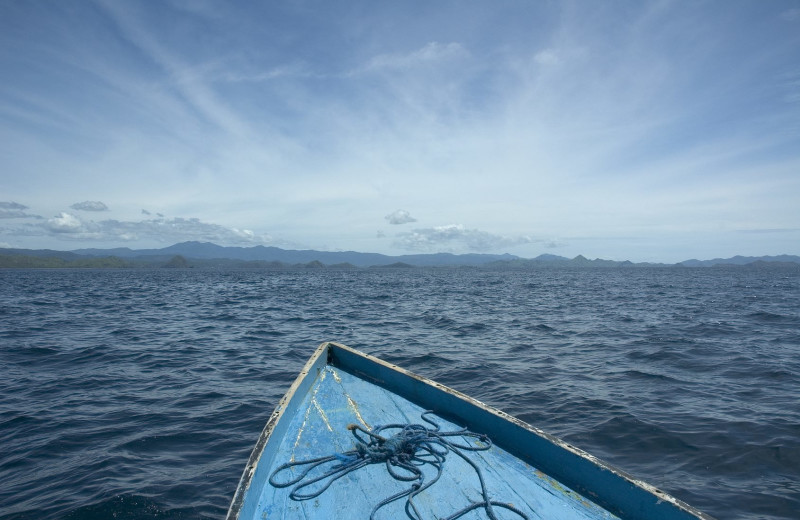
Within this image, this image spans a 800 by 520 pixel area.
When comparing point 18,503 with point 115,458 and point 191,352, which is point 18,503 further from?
point 191,352

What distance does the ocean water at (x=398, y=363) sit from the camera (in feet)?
19.5

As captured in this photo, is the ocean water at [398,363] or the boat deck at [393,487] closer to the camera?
the boat deck at [393,487]

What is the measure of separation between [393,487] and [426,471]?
45cm

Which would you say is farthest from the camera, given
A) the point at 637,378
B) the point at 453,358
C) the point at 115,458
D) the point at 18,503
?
the point at 453,358

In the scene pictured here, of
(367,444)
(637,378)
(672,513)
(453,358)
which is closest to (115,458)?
(367,444)

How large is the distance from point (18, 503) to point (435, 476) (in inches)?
225

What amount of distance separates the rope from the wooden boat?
13 mm

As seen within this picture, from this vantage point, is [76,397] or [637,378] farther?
[637,378]

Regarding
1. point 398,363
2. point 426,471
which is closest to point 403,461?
point 426,471

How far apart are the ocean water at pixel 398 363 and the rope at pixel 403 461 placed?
1997 millimetres

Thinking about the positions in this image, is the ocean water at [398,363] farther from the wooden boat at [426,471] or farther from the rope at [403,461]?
the rope at [403,461]

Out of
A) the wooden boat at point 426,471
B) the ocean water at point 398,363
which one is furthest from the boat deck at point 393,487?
the ocean water at point 398,363

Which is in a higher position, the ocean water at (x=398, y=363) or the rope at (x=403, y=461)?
the rope at (x=403, y=461)

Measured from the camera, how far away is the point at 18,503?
5477 millimetres
